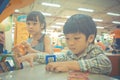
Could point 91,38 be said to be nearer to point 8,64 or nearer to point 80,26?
point 80,26

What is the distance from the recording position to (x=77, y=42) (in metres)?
0.44

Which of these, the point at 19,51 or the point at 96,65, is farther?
the point at 19,51

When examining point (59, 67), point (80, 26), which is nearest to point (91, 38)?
point (80, 26)

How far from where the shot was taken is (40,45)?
0.68 m

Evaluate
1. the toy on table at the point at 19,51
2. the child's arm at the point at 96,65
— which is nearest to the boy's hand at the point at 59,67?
the child's arm at the point at 96,65

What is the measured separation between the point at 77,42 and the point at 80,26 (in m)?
0.04

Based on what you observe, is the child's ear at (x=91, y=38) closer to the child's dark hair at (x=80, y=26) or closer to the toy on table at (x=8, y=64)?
the child's dark hair at (x=80, y=26)

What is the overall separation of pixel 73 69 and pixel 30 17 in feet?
1.33

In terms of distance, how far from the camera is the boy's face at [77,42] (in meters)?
0.44

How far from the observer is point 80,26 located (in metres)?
0.45

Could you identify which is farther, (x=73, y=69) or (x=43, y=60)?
(x=43, y=60)

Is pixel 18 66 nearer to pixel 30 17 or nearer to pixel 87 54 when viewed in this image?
pixel 87 54

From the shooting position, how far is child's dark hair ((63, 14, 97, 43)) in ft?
1.48

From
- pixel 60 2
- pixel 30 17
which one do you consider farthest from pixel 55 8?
pixel 30 17
